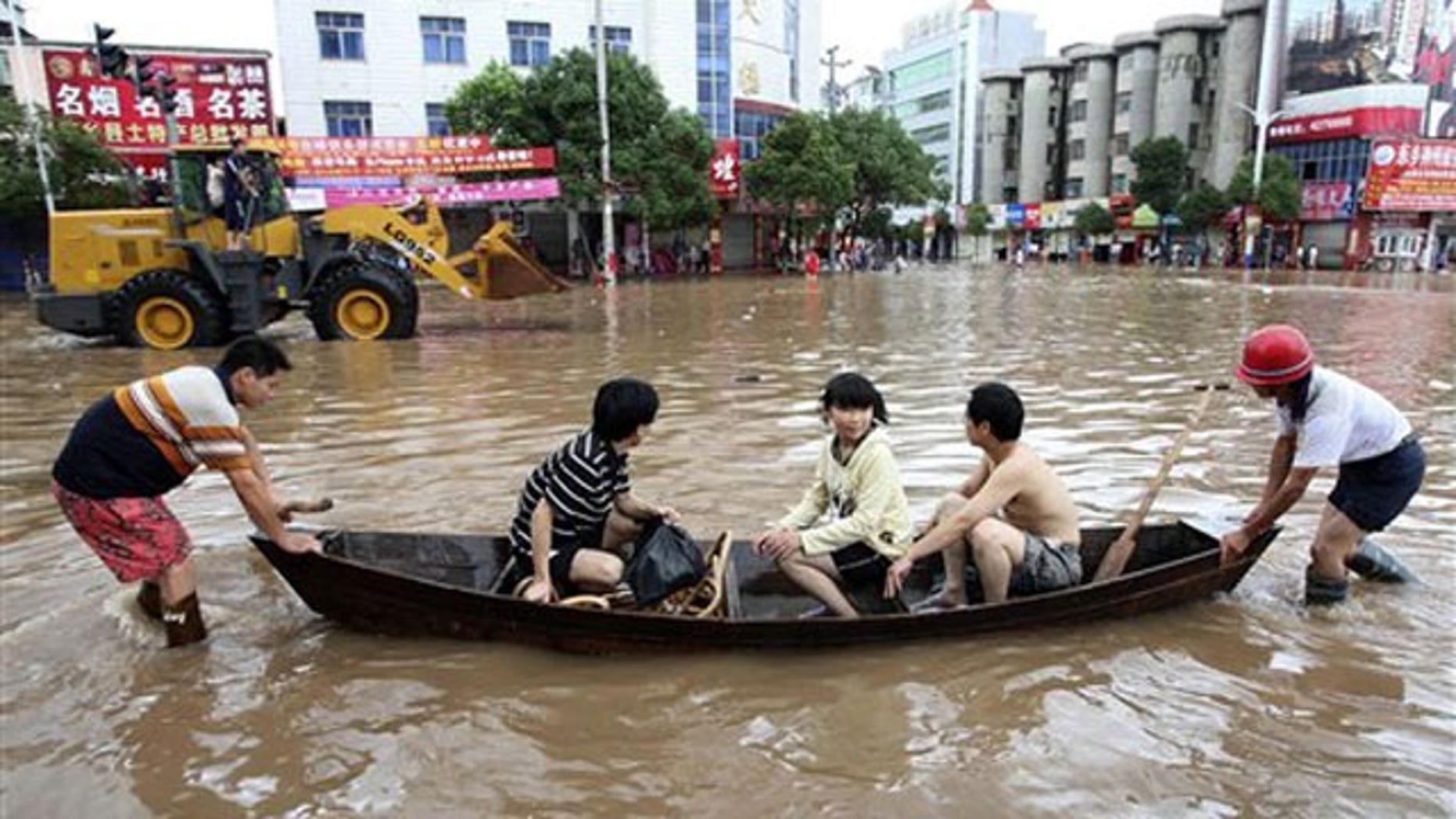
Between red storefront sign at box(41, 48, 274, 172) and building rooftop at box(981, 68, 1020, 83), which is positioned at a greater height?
building rooftop at box(981, 68, 1020, 83)

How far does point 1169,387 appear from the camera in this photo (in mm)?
10898

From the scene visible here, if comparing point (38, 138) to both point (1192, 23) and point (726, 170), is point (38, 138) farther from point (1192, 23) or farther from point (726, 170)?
point (1192, 23)

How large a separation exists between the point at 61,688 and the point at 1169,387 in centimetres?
1052

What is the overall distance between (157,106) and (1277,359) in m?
33.6

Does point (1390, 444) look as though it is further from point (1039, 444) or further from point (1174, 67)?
point (1174, 67)

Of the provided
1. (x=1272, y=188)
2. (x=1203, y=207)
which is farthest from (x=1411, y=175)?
(x=1203, y=207)

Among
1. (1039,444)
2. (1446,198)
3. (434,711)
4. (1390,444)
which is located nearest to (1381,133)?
(1446,198)

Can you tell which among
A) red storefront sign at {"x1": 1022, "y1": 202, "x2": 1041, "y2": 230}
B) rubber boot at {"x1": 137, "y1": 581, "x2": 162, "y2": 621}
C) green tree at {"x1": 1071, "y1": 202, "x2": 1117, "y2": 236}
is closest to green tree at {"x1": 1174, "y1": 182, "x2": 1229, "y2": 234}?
green tree at {"x1": 1071, "y1": 202, "x2": 1117, "y2": 236}

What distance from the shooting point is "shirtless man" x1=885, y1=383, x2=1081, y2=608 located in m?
4.28

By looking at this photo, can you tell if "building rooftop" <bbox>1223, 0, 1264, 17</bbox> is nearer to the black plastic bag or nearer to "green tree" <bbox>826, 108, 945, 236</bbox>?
"green tree" <bbox>826, 108, 945, 236</bbox>

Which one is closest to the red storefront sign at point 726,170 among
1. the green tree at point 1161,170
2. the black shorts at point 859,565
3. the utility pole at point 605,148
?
the utility pole at point 605,148

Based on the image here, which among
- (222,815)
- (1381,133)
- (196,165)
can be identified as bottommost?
(222,815)

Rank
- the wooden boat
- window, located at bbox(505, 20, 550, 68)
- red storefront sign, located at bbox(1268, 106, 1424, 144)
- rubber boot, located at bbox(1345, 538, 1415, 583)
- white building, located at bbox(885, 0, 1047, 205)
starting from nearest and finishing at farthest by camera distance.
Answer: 1. the wooden boat
2. rubber boot, located at bbox(1345, 538, 1415, 583)
3. window, located at bbox(505, 20, 550, 68)
4. red storefront sign, located at bbox(1268, 106, 1424, 144)
5. white building, located at bbox(885, 0, 1047, 205)

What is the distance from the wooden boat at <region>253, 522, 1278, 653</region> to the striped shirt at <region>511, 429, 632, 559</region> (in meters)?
0.41
